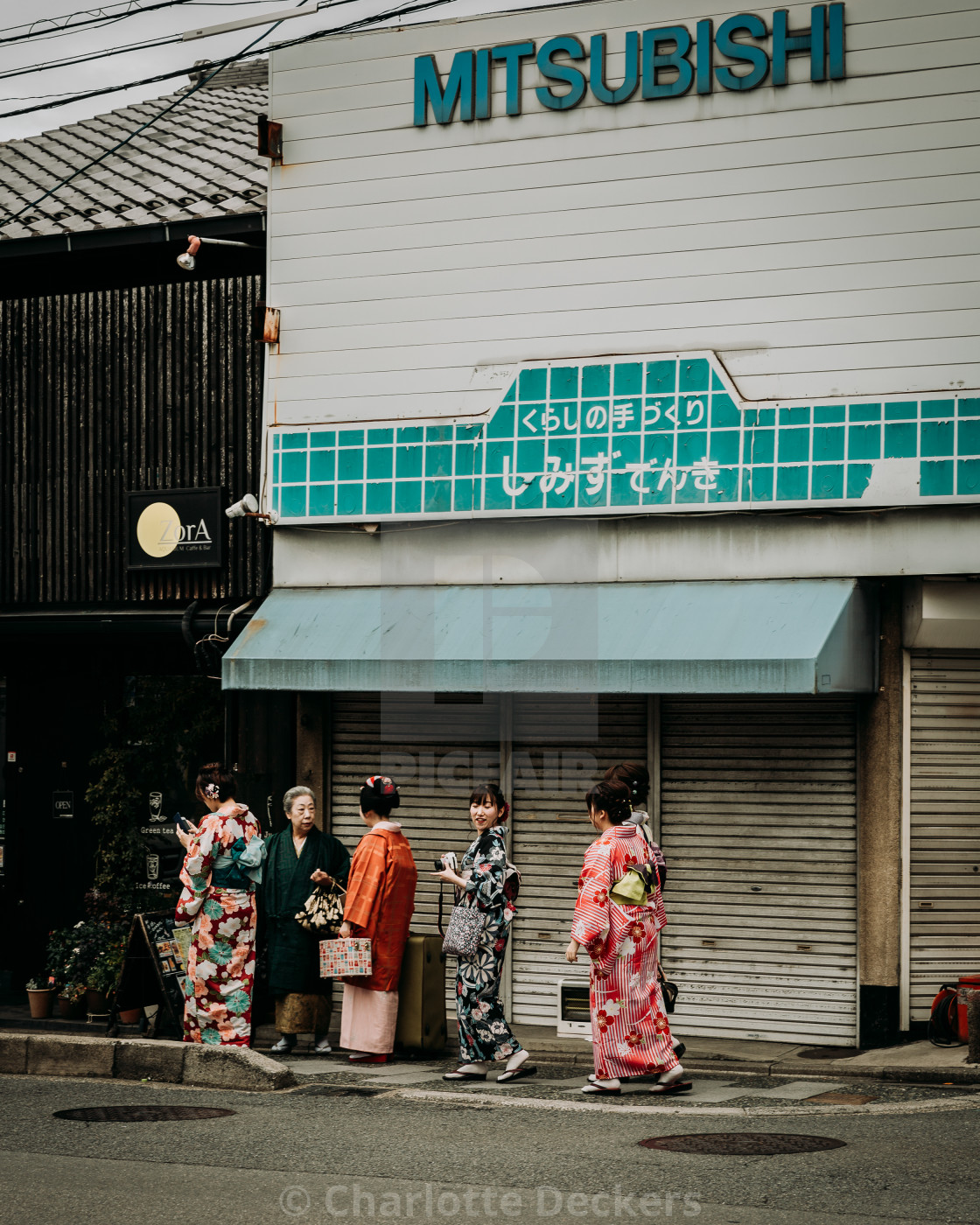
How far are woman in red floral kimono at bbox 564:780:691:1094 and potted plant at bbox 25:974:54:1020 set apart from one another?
5592 millimetres

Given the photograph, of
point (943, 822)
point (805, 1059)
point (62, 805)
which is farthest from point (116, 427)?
point (805, 1059)

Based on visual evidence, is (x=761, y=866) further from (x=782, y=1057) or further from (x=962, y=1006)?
(x=962, y=1006)

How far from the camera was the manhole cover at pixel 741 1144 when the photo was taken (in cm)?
765

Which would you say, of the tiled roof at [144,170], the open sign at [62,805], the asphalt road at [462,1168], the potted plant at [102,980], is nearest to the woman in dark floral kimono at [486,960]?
the asphalt road at [462,1168]

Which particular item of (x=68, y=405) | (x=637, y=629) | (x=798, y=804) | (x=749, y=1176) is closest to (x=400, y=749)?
(x=637, y=629)

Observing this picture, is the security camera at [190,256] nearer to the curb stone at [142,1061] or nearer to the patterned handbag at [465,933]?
the patterned handbag at [465,933]

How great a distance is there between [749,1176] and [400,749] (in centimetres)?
610

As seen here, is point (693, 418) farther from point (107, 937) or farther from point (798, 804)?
point (107, 937)

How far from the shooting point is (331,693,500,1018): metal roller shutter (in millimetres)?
12484

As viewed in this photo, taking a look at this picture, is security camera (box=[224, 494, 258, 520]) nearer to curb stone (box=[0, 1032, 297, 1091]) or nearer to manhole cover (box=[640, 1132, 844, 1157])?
curb stone (box=[0, 1032, 297, 1091])

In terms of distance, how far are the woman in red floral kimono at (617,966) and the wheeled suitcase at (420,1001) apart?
67.3 inches

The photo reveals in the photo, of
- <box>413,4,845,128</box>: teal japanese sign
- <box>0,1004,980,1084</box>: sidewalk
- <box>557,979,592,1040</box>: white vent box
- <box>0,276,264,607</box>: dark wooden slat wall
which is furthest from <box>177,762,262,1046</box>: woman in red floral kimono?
<box>413,4,845,128</box>: teal japanese sign

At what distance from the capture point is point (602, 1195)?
6.80 metres

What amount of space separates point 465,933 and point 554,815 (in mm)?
2244
